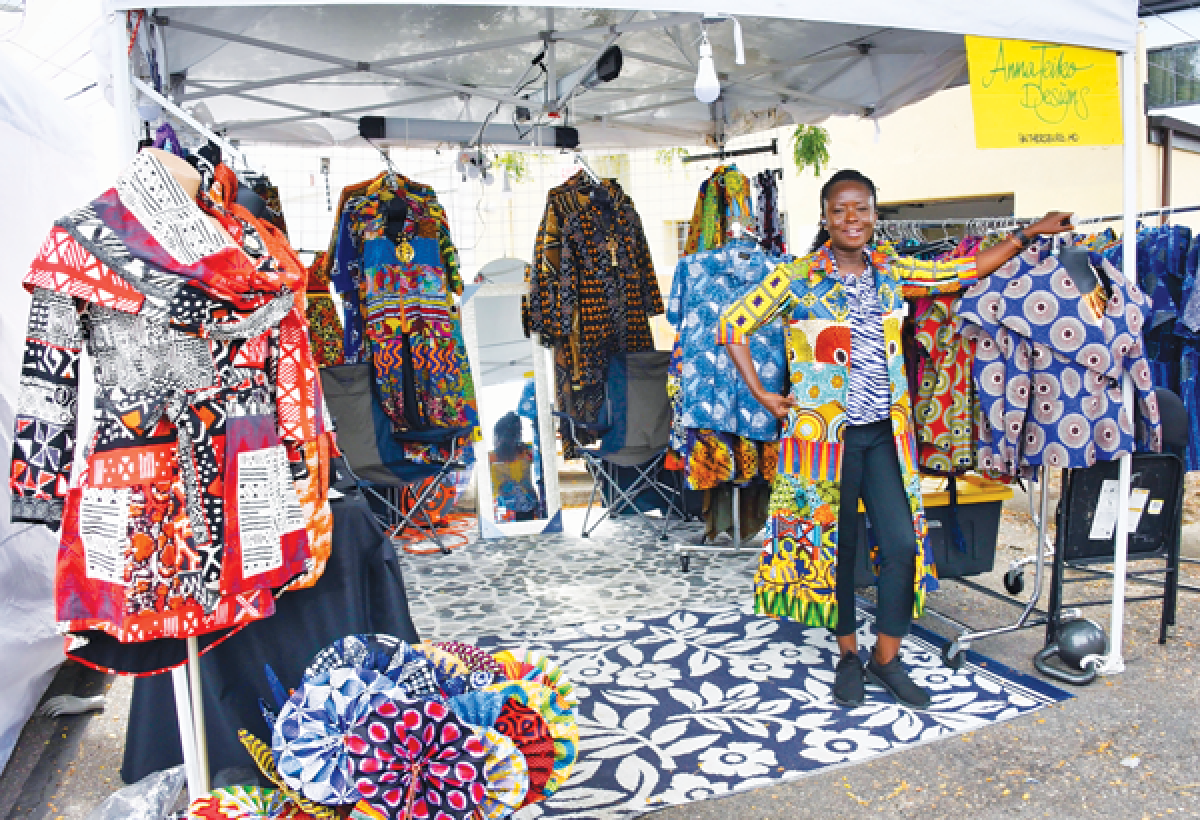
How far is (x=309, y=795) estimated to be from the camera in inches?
53.6

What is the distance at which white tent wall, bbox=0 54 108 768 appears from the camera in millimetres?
2816

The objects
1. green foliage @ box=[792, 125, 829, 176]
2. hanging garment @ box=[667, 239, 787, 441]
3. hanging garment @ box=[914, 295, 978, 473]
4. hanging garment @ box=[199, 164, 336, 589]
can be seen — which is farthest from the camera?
green foliage @ box=[792, 125, 829, 176]

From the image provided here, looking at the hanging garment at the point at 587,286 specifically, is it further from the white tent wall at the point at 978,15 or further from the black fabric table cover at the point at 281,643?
the black fabric table cover at the point at 281,643

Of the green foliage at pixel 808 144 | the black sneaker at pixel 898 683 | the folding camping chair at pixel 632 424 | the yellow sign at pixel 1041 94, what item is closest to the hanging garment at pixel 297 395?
the black sneaker at pixel 898 683

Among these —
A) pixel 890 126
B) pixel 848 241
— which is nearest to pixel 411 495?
pixel 848 241

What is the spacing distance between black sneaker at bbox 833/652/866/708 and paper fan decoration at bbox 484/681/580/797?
1604 mm

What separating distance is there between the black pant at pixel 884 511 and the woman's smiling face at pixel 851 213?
595 mm

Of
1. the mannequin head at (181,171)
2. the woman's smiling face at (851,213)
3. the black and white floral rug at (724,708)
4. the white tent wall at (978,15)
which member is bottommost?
the black and white floral rug at (724,708)

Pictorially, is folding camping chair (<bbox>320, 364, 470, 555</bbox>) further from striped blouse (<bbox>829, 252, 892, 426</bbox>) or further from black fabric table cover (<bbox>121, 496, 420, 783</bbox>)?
striped blouse (<bbox>829, 252, 892, 426</bbox>)

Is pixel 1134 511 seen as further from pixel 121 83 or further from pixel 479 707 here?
pixel 121 83

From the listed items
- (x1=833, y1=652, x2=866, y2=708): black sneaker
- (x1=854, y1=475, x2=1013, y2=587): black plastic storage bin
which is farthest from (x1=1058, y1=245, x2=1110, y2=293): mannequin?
(x1=833, y1=652, x2=866, y2=708): black sneaker

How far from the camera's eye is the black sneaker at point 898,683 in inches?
111

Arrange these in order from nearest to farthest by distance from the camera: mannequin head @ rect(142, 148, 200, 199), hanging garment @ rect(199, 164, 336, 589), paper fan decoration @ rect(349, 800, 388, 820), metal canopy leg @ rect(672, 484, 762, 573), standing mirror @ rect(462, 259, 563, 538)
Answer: paper fan decoration @ rect(349, 800, 388, 820) < mannequin head @ rect(142, 148, 200, 199) < hanging garment @ rect(199, 164, 336, 589) < metal canopy leg @ rect(672, 484, 762, 573) < standing mirror @ rect(462, 259, 563, 538)

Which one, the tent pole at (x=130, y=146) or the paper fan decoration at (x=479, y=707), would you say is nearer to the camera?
the paper fan decoration at (x=479, y=707)
